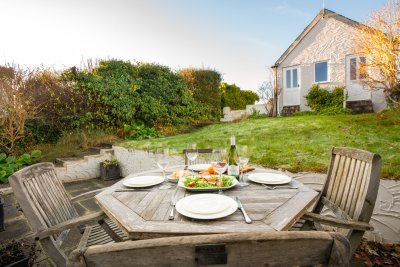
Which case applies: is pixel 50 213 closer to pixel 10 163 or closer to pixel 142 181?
pixel 142 181

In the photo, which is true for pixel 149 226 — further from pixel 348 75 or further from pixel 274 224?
pixel 348 75

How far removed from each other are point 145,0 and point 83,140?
4.83 meters

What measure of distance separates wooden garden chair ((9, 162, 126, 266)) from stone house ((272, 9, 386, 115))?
460 inches

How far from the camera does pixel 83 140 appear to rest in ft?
21.5

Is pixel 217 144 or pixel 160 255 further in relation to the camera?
pixel 217 144

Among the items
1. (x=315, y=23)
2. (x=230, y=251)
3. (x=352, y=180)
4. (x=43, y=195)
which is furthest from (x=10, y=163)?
(x=315, y=23)

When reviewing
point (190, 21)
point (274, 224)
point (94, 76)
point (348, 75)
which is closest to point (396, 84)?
point (348, 75)

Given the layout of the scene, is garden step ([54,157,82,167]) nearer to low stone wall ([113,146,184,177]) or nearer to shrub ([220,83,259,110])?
low stone wall ([113,146,184,177])

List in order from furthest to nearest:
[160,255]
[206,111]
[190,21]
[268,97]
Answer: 1. [268,97]
2. [206,111]
3. [190,21]
4. [160,255]

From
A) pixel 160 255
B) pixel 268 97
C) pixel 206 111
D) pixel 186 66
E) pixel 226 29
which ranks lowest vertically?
pixel 160 255

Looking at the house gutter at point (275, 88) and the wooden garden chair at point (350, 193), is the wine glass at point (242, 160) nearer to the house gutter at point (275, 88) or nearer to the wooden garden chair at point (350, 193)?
the wooden garden chair at point (350, 193)

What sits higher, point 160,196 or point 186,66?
point 186,66

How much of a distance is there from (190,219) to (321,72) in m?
12.9

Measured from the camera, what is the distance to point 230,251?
623mm
